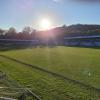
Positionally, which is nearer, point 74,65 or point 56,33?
point 74,65

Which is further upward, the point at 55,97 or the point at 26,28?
the point at 26,28

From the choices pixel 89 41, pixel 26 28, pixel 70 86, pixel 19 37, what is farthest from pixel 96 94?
pixel 26 28

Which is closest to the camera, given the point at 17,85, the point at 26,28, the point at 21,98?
the point at 21,98

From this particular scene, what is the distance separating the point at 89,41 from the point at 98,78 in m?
48.4

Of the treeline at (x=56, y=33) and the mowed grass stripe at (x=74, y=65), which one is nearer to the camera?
the mowed grass stripe at (x=74, y=65)

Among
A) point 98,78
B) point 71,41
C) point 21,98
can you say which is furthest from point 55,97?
point 71,41

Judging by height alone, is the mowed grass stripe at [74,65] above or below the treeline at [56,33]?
below

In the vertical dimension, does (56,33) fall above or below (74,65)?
above

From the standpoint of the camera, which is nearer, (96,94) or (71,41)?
(96,94)

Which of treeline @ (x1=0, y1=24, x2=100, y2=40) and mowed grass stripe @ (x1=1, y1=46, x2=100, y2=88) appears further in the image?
treeline @ (x1=0, y1=24, x2=100, y2=40)

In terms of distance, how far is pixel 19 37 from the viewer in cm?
9044

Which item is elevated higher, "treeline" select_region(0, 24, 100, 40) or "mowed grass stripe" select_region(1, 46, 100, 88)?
"treeline" select_region(0, 24, 100, 40)

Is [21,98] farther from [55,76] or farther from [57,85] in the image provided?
[55,76]

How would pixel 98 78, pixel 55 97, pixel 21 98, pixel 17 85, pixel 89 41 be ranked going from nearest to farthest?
pixel 21 98
pixel 55 97
pixel 17 85
pixel 98 78
pixel 89 41
